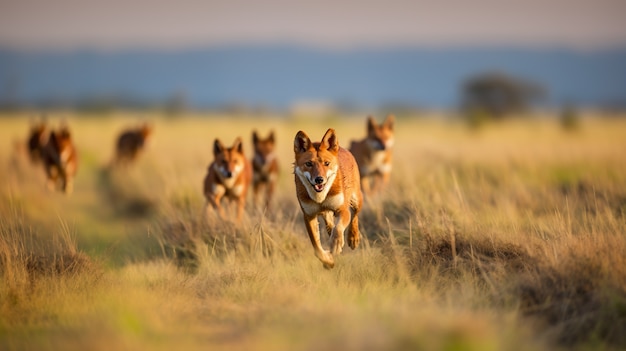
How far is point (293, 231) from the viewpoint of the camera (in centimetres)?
980

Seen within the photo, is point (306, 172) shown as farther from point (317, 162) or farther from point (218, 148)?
point (218, 148)

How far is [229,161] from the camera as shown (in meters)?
11.4

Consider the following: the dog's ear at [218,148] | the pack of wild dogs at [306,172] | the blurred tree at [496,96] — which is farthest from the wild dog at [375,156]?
the blurred tree at [496,96]

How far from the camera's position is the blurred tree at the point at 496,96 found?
161 feet

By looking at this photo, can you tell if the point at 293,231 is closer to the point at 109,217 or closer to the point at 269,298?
the point at 269,298

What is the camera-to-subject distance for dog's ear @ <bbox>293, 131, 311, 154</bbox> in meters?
8.20

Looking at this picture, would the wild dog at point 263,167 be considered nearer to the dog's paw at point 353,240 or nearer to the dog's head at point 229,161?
the dog's head at point 229,161

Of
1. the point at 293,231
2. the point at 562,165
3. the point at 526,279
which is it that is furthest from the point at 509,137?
the point at 526,279

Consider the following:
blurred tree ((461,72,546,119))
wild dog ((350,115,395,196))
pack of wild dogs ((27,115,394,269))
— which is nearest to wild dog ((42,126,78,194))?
pack of wild dogs ((27,115,394,269))

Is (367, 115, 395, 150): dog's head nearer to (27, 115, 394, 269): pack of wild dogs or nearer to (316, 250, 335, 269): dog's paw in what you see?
(27, 115, 394, 269): pack of wild dogs

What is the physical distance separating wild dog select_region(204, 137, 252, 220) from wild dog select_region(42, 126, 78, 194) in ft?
19.7

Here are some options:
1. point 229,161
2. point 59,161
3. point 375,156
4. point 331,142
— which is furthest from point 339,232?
point 59,161

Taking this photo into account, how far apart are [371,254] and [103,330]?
3.56 m

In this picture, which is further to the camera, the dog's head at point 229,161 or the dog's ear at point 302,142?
the dog's head at point 229,161
